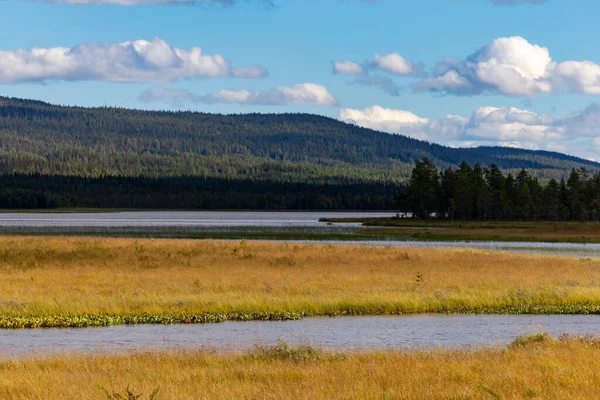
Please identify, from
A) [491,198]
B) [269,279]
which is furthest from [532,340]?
[491,198]

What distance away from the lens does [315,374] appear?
19.1 m

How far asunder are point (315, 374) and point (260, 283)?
862 inches

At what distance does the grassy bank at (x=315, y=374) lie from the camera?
16.7 metres

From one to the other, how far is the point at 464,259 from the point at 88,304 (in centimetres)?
3036

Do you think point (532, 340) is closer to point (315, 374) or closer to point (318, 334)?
point (318, 334)

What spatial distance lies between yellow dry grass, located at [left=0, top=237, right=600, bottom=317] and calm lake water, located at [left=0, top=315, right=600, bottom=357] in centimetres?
260

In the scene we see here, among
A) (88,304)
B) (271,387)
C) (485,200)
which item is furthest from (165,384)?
(485,200)

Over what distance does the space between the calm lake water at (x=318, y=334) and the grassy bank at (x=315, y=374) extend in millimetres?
3116

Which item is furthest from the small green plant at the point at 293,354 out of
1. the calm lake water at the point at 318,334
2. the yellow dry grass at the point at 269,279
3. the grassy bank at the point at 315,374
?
the yellow dry grass at the point at 269,279

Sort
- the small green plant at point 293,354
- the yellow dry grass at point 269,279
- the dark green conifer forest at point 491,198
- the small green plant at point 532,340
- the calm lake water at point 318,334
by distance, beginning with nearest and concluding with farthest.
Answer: the small green plant at point 293,354
the small green plant at point 532,340
the calm lake water at point 318,334
the yellow dry grass at point 269,279
the dark green conifer forest at point 491,198

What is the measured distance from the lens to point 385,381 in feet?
59.1

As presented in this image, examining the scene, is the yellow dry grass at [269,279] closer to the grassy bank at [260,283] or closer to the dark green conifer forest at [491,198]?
the grassy bank at [260,283]

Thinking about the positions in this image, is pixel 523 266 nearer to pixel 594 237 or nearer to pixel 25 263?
pixel 25 263

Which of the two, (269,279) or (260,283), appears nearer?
(260,283)
